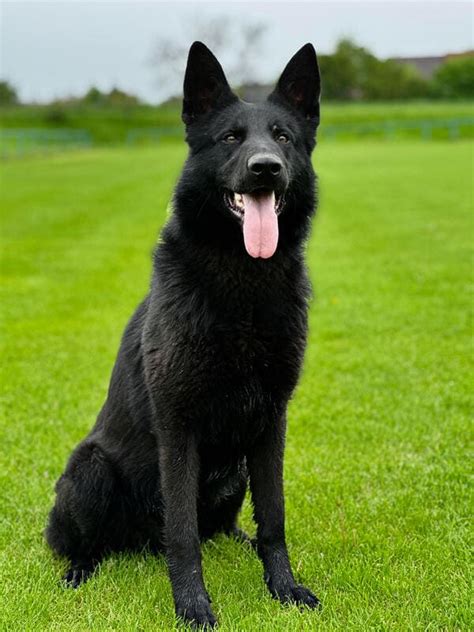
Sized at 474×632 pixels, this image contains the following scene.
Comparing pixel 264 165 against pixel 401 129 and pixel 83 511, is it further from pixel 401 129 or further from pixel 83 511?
pixel 401 129

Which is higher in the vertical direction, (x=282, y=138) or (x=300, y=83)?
(x=300, y=83)

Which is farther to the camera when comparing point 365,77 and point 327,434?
point 365,77

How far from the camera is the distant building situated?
82438 millimetres

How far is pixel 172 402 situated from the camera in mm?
2994

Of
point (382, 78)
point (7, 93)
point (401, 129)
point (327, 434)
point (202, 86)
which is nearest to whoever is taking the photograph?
point (202, 86)

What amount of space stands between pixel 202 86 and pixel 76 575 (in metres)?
2.14

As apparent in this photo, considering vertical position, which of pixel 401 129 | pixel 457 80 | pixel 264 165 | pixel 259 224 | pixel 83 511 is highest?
pixel 264 165

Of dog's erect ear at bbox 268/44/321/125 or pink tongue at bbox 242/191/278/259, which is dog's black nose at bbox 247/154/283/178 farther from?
dog's erect ear at bbox 268/44/321/125

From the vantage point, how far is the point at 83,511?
336 centimetres

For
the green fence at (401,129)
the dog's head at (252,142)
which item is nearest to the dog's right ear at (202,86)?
the dog's head at (252,142)

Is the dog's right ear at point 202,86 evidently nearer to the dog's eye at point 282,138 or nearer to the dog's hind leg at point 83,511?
the dog's eye at point 282,138

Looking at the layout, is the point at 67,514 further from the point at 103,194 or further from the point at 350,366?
the point at 103,194

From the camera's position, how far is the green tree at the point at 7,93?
66.2m

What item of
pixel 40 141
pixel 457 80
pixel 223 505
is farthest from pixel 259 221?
pixel 457 80
